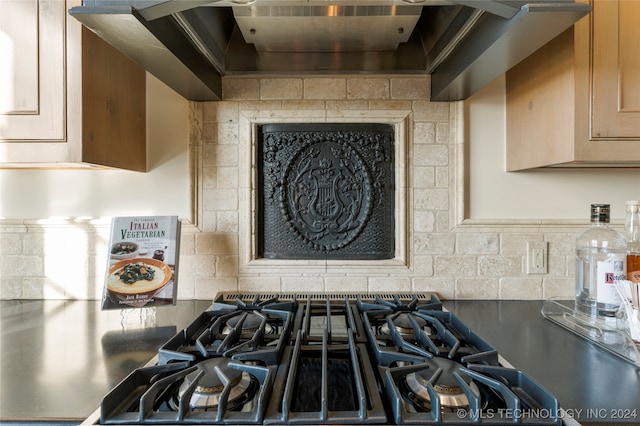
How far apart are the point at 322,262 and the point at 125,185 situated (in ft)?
2.65

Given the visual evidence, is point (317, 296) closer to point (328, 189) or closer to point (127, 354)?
point (328, 189)

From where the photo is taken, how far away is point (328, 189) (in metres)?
1.38

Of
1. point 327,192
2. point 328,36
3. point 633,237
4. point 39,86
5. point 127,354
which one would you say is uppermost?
point 328,36

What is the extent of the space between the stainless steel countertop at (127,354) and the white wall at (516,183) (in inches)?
14.0

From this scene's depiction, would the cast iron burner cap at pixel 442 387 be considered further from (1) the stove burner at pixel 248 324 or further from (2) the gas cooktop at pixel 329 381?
(1) the stove burner at pixel 248 324

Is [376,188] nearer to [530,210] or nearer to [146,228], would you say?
[530,210]

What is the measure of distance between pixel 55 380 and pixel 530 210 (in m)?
1.53

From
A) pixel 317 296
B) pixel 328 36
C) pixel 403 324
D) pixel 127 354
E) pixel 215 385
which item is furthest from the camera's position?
pixel 317 296

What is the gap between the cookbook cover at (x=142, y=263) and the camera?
118 cm

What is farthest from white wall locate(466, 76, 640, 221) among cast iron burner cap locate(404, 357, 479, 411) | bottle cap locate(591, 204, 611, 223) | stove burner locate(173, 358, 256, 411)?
stove burner locate(173, 358, 256, 411)

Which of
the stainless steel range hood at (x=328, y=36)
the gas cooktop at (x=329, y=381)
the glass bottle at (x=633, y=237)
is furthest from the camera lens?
the glass bottle at (x=633, y=237)

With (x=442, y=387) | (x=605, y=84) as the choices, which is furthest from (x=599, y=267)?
(x=442, y=387)

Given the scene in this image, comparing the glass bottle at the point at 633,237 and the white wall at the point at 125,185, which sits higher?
the white wall at the point at 125,185

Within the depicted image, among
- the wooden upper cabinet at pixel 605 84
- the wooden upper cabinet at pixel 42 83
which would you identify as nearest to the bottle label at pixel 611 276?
the wooden upper cabinet at pixel 605 84
